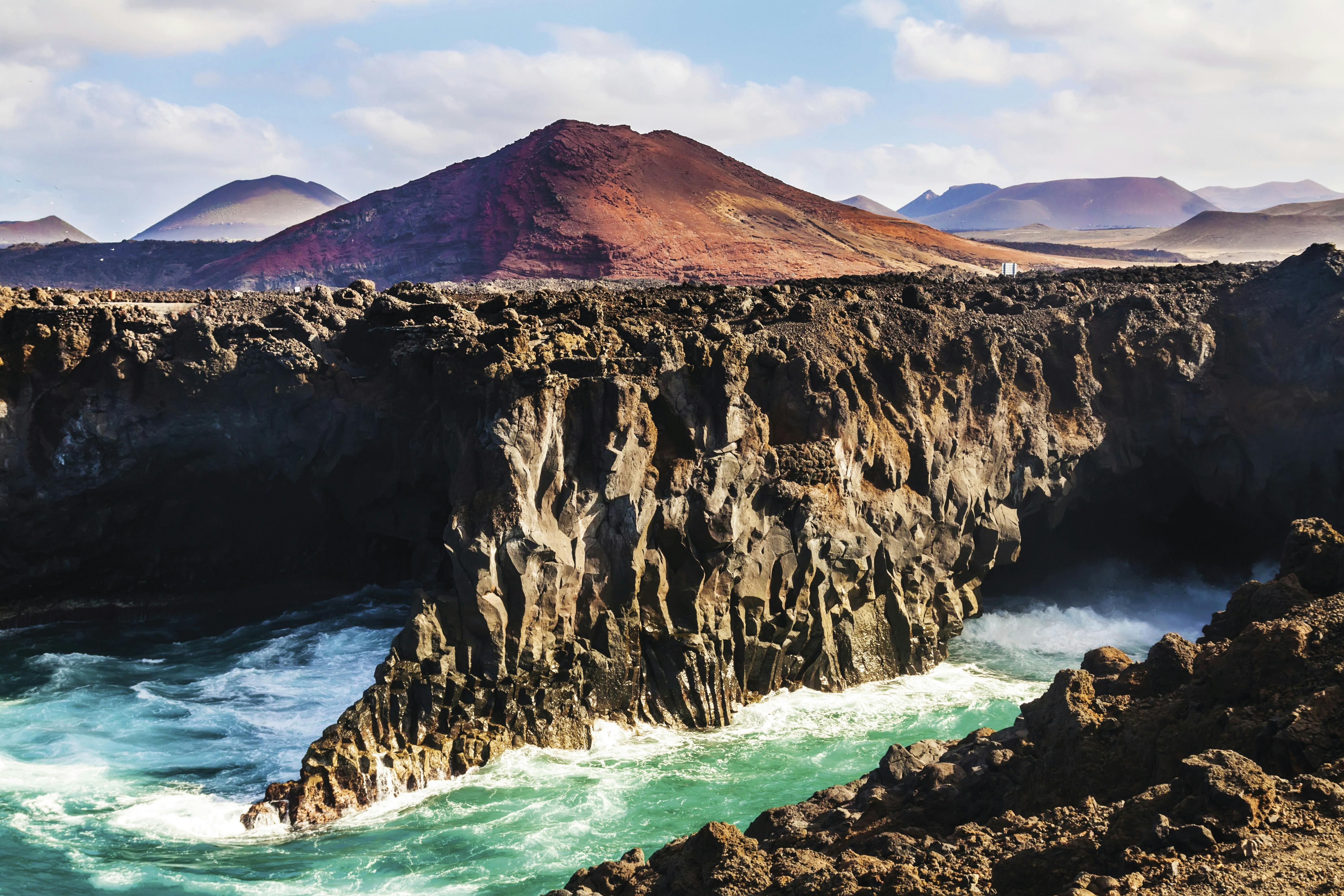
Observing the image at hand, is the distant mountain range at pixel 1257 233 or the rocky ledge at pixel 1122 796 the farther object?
the distant mountain range at pixel 1257 233

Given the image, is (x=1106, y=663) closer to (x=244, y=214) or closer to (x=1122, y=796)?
(x=1122, y=796)

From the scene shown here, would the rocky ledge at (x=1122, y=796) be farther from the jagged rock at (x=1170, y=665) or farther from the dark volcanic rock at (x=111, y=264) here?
the dark volcanic rock at (x=111, y=264)

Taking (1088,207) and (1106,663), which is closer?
(1106,663)

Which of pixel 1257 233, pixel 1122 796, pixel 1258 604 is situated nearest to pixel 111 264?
pixel 1258 604

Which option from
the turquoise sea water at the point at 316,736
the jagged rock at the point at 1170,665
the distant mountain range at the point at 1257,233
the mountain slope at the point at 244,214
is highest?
the mountain slope at the point at 244,214

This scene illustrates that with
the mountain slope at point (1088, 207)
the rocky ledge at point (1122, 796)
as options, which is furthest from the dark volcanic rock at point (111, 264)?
the mountain slope at point (1088, 207)

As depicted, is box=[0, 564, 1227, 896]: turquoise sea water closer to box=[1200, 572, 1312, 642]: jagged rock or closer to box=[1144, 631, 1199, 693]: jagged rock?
box=[1144, 631, 1199, 693]: jagged rock
